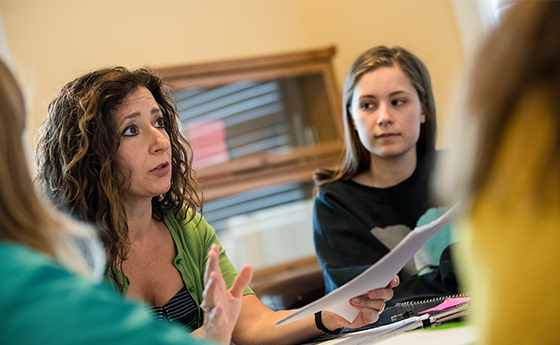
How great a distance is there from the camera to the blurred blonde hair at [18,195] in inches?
20.6

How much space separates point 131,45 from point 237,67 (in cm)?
64

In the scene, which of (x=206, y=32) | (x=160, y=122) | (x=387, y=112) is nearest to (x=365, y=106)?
(x=387, y=112)

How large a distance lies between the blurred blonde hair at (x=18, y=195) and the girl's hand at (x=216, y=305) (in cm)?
20

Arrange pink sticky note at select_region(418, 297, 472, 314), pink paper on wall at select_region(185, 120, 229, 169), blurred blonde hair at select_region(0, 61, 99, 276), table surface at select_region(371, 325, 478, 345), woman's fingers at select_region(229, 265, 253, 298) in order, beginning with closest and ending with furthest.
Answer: blurred blonde hair at select_region(0, 61, 99, 276)
table surface at select_region(371, 325, 478, 345)
woman's fingers at select_region(229, 265, 253, 298)
pink sticky note at select_region(418, 297, 472, 314)
pink paper on wall at select_region(185, 120, 229, 169)

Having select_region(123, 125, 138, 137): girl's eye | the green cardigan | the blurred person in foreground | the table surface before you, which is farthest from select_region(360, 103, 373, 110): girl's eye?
the blurred person in foreground

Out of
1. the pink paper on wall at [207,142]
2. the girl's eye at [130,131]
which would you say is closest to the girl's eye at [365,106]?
the girl's eye at [130,131]

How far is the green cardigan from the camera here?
1.15 m

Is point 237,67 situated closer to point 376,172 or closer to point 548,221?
point 376,172

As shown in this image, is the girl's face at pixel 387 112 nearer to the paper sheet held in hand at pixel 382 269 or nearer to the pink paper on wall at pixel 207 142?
the paper sheet held in hand at pixel 382 269

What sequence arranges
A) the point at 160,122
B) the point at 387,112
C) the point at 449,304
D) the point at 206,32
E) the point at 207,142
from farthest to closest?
the point at 206,32 → the point at 207,142 → the point at 387,112 → the point at 160,122 → the point at 449,304

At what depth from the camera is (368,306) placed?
0.94m

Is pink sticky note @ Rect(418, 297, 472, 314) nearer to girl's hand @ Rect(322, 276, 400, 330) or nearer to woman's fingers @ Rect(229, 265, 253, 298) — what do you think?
girl's hand @ Rect(322, 276, 400, 330)

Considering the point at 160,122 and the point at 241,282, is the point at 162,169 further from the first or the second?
the point at 241,282

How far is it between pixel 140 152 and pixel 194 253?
0.28 m
